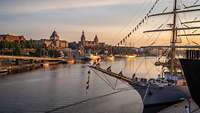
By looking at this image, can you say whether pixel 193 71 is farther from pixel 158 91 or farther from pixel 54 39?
pixel 54 39

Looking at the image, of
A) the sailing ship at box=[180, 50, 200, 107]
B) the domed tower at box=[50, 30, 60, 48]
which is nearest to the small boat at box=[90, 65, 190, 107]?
the sailing ship at box=[180, 50, 200, 107]

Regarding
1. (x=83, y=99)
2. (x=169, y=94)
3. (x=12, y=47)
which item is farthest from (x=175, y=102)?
(x=12, y=47)

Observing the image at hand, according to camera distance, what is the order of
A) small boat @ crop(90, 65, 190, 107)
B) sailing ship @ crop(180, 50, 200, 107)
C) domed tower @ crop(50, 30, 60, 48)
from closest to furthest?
sailing ship @ crop(180, 50, 200, 107)
small boat @ crop(90, 65, 190, 107)
domed tower @ crop(50, 30, 60, 48)

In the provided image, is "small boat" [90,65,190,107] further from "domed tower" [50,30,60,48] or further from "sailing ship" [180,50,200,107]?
"domed tower" [50,30,60,48]

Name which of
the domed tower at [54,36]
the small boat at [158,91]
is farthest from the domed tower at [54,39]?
the small boat at [158,91]

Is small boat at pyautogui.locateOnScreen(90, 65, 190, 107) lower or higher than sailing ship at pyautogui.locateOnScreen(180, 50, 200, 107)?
lower

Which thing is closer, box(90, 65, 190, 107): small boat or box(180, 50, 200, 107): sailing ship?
box(180, 50, 200, 107): sailing ship

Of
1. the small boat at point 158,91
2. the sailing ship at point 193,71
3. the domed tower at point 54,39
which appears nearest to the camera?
the sailing ship at point 193,71

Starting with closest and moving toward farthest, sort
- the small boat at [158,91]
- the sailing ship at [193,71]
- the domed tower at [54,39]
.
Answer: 1. the sailing ship at [193,71]
2. the small boat at [158,91]
3. the domed tower at [54,39]

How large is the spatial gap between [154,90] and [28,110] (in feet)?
30.6

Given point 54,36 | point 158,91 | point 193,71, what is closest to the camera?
point 193,71

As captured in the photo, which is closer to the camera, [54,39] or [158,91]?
[158,91]

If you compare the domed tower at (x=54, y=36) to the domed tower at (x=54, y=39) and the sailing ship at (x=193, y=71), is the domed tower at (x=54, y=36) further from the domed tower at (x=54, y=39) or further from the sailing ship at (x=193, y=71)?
the sailing ship at (x=193, y=71)

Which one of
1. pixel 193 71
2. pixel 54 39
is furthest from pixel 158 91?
pixel 54 39
